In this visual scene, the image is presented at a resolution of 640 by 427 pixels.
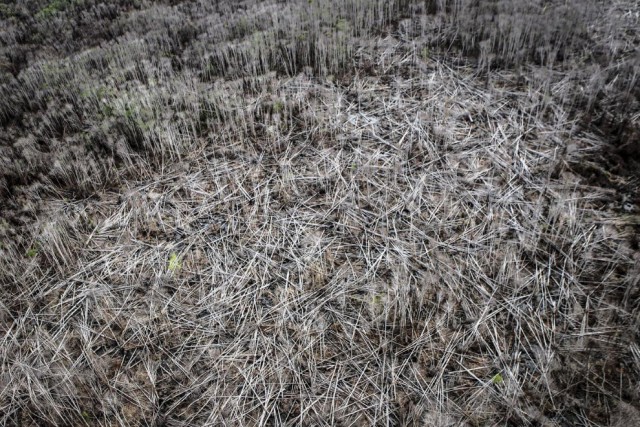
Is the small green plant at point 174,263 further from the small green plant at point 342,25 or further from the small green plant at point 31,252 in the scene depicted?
the small green plant at point 342,25

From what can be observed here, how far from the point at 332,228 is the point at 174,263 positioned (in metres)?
1.21

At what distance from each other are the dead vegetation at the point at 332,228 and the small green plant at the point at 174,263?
10 mm

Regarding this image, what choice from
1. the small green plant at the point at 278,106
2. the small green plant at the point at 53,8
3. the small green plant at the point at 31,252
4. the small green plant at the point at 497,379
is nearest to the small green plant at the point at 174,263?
the small green plant at the point at 31,252

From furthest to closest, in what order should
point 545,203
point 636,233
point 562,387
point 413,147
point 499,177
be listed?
point 413,147 < point 499,177 < point 545,203 < point 636,233 < point 562,387

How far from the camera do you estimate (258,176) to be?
3467mm

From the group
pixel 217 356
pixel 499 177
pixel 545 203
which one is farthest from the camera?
pixel 499 177

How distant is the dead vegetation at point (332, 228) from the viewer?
7.73 feet

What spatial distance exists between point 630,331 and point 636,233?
2.58 ft

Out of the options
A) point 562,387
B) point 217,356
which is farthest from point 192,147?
point 562,387

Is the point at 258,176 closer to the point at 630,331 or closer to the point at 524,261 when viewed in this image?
the point at 524,261

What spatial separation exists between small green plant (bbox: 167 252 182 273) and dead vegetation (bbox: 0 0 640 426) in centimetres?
1

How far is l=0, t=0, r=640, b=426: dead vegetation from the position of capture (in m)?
2.36

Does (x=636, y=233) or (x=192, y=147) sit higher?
(x=192, y=147)

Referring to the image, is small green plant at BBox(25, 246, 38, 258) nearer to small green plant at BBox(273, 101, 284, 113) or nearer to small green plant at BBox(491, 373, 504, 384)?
small green plant at BBox(273, 101, 284, 113)
